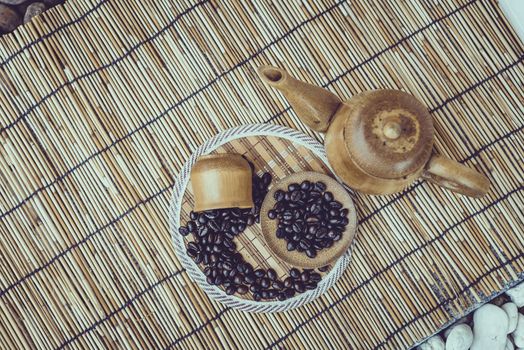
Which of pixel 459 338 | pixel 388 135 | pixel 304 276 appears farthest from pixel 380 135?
pixel 459 338

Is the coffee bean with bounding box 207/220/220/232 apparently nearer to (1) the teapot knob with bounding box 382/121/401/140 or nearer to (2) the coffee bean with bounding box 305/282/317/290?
(2) the coffee bean with bounding box 305/282/317/290

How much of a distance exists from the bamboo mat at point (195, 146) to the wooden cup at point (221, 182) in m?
0.15

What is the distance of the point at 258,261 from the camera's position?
1006 mm

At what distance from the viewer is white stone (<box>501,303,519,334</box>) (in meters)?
1.15

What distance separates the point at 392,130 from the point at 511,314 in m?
0.74

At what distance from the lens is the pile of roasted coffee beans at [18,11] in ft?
3.76

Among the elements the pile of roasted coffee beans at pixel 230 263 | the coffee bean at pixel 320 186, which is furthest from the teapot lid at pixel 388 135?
the pile of roasted coffee beans at pixel 230 263

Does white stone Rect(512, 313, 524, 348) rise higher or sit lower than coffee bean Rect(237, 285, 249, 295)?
lower

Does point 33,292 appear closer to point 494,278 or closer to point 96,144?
point 96,144

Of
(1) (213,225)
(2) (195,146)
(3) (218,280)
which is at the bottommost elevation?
(3) (218,280)

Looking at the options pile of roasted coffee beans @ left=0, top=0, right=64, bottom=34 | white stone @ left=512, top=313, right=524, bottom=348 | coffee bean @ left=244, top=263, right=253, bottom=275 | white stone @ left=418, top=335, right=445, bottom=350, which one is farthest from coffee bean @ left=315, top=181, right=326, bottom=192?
pile of roasted coffee beans @ left=0, top=0, right=64, bottom=34

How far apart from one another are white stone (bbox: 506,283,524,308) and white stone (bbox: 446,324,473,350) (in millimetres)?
143

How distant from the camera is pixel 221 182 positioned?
35.4 inches

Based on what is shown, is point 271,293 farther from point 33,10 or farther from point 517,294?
point 33,10
